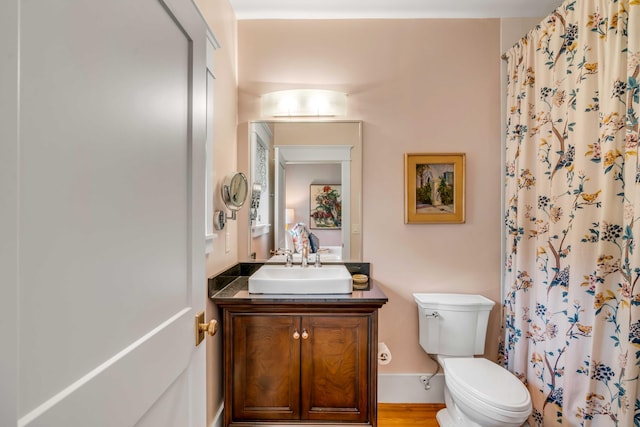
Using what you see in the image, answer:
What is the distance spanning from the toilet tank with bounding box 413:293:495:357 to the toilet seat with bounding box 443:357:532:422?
0.48ft

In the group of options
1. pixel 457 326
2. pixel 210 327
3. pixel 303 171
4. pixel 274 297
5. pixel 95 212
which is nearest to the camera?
pixel 95 212

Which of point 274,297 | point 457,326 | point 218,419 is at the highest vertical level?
point 274,297

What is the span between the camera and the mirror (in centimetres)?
191

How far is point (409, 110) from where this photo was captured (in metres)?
2.36

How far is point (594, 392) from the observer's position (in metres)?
1.47

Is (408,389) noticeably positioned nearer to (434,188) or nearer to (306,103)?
(434,188)

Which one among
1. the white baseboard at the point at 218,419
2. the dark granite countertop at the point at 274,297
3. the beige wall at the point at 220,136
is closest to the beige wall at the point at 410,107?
the beige wall at the point at 220,136

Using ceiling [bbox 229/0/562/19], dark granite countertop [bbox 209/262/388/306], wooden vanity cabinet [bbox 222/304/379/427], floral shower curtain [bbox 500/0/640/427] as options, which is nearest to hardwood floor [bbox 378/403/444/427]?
wooden vanity cabinet [bbox 222/304/379/427]

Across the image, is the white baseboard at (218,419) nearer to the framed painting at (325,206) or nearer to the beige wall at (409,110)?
the beige wall at (409,110)

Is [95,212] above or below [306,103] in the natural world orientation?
below

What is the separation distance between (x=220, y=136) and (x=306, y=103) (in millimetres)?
668

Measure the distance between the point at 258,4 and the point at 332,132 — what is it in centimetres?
94

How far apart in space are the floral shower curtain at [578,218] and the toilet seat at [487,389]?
23 cm

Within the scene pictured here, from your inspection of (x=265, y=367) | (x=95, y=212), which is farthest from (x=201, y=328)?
(x=265, y=367)
